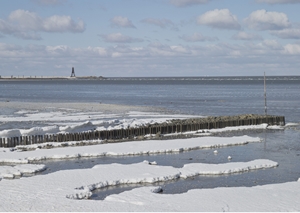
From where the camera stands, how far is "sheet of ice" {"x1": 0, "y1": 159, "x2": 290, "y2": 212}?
17172 millimetres

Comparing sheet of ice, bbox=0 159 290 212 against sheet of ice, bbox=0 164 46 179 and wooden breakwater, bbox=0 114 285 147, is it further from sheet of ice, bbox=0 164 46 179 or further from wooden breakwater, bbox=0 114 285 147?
wooden breakwater, bbox=0 114 285 147

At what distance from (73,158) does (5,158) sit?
3923mm

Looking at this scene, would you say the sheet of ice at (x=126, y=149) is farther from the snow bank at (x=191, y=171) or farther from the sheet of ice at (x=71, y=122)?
the sheet of ice at (x=71, y=122)

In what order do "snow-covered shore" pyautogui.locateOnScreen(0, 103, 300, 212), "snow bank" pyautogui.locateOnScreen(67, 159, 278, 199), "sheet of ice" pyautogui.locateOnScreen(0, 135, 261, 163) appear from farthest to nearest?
"sheet of ice" pyautogui.locateOnScreen(0, 135, 261, 163), "snow bank" pyautogui.locateOnScreen(67, 159, 278, 199), "snow-covered shore" pyautogui.locateOnScreen(0, 103, 300, 212)

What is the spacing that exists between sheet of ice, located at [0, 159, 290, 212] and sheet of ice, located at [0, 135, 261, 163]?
18.3 ft

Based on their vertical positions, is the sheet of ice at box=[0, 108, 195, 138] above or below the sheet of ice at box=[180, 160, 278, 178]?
above

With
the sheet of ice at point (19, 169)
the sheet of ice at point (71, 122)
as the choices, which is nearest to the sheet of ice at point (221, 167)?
the sheet of ice at point (19, 169)

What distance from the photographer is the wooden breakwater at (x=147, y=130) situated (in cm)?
3322

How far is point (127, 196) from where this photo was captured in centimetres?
1878

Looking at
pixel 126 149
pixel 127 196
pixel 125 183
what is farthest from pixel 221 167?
pixel 126 149

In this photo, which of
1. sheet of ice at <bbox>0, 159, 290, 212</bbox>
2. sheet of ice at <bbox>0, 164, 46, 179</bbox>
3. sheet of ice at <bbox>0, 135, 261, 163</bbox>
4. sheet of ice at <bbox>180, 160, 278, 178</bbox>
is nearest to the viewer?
sheet of ice at <bbox>0, 159, 290, 212</bbox>

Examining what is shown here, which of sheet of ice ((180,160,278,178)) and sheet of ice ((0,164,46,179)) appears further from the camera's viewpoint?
sheet of ice ((180,160,278,178))

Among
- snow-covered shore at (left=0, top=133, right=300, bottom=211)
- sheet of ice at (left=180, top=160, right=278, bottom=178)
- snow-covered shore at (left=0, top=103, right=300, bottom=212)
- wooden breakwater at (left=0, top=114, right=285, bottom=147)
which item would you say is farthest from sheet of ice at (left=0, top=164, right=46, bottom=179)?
wooden breakwater at (left=0, top=114, right=285, bottom=147)

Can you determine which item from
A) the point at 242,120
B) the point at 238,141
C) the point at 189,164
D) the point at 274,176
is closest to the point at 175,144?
the point at 238,141
